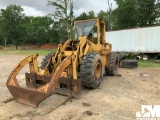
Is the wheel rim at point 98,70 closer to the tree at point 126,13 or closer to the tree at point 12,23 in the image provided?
the tree at point 126,13

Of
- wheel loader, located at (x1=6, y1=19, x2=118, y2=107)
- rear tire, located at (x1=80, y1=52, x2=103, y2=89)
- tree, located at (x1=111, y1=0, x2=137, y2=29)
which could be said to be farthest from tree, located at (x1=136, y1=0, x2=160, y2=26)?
rear tire, located at (x1=80, y1=52, x2=103, y2=89)

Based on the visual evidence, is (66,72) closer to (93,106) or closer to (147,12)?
(93,106)

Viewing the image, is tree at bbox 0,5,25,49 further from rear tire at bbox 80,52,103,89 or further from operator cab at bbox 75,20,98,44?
rear tire at bbox 80,52,103,89

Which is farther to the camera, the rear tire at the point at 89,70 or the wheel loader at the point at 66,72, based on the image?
the rear tire at the point at 89,70

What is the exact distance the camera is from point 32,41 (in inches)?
2314

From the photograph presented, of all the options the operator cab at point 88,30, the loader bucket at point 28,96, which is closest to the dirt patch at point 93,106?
the loader bucket at point 28,96

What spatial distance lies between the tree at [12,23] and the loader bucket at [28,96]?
4934cm

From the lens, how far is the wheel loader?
441cm

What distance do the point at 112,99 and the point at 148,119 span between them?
1488 mm

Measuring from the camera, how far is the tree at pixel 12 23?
51594mm

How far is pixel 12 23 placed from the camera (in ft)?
171

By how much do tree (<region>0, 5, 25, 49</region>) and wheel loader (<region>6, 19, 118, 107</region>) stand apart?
4786 centimetres

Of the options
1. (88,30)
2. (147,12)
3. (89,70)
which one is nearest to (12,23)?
(147,12)

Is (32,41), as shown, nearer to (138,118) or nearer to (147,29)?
(147,29)
